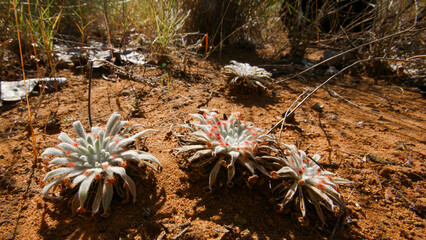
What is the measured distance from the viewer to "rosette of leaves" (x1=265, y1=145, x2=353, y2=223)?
1.51 m

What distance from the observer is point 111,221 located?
4.75ft

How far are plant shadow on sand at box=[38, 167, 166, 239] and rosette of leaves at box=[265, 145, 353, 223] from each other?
80 cm

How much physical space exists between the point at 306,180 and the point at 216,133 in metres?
0.69

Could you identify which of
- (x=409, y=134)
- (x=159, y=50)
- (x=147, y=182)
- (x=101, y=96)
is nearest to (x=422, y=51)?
(x=409, y=134)

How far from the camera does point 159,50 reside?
343 centimetres

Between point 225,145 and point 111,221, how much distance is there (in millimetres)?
847

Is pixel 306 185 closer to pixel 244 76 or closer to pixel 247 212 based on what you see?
pixel 247 212

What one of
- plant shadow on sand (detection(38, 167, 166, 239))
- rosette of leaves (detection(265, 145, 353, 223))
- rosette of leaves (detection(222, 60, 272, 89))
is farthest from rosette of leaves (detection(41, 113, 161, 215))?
rosette of leaves (detection(222, 60, 272, 89))

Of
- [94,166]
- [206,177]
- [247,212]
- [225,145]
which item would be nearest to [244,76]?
[225,145]

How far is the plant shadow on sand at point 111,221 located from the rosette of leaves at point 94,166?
0.28ft

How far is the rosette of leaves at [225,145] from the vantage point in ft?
5.32

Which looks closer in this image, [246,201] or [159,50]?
[246,201]

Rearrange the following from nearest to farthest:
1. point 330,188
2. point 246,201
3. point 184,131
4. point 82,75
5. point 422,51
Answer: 1. point 330,188
2. point 246,201
3. point 184,131
4. point 82,75
5. point 422,51

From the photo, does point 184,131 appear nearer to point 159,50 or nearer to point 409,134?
point 159,50
